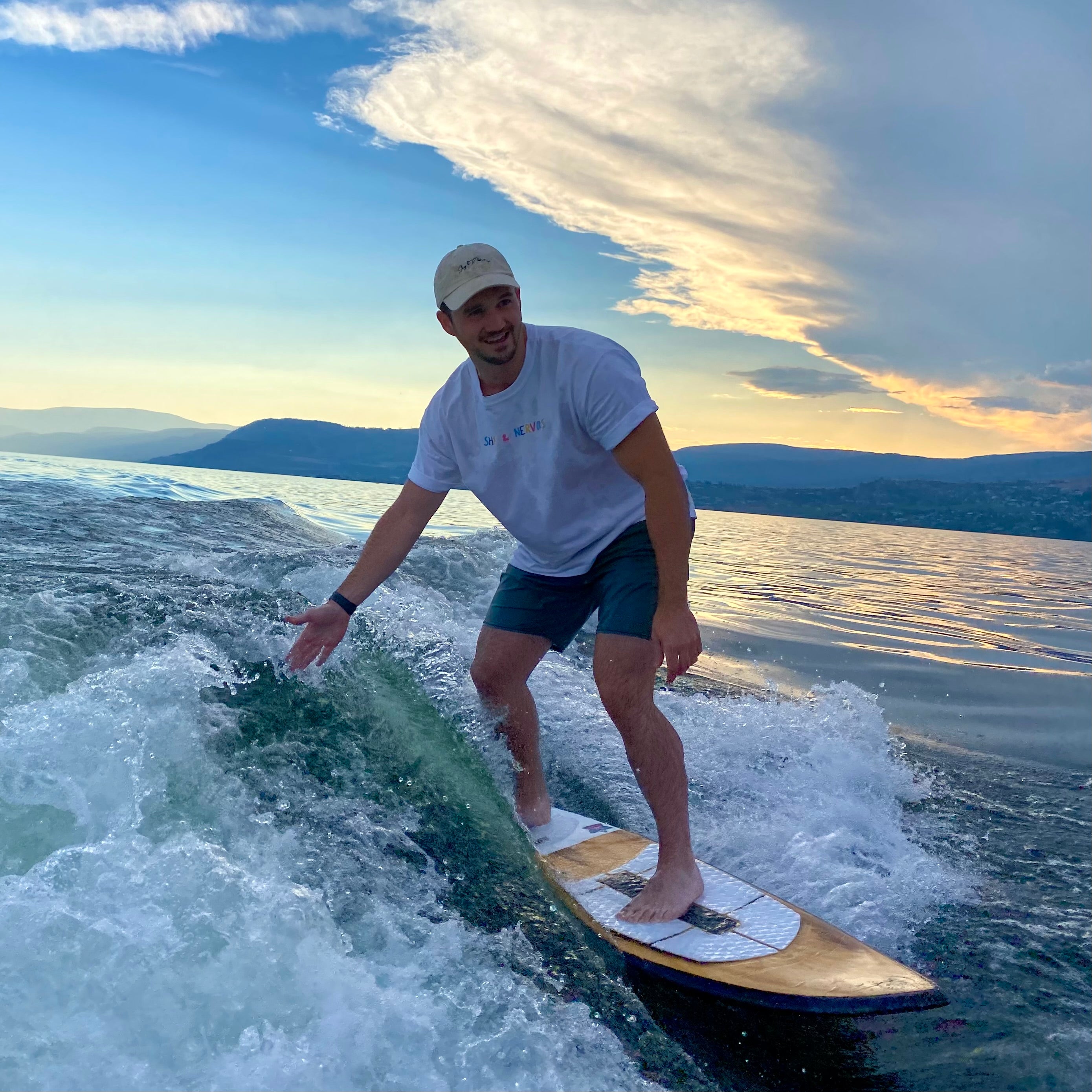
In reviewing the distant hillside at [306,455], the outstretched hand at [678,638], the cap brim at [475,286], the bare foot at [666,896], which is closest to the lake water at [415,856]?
the bare foot at [666,896]

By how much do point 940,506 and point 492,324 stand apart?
313 ft

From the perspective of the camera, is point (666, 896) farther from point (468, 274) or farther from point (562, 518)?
point (468, 274)

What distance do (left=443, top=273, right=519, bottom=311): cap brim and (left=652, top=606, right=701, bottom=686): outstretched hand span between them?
48.3 inches

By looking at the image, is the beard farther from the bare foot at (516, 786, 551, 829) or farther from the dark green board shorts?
the bare foot at (516, 786, 551, 829)

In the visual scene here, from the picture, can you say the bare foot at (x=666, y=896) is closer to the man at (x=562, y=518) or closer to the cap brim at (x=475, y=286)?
the man at (x=562, y=518)

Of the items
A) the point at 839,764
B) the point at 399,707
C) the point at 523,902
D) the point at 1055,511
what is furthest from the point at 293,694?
the point at 1055,511

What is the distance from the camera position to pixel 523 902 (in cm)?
286

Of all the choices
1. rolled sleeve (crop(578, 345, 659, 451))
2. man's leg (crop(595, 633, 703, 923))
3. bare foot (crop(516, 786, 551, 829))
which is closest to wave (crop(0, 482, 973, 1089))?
bare foot (crop(516, 786, 551, 829))

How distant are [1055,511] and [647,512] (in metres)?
99.3

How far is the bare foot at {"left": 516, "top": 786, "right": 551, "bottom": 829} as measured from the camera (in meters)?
3.65

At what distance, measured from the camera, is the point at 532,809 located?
3662 mm

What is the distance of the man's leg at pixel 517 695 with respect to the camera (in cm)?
347

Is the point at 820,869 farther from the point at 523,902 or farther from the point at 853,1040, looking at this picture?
the point at 523,902

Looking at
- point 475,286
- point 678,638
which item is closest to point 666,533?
point 678,638
